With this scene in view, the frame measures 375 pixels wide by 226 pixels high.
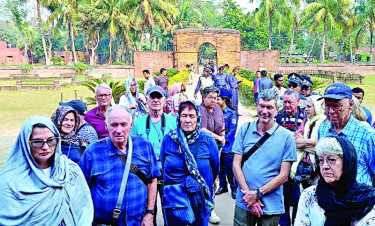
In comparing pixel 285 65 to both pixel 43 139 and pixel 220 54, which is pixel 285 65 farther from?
pixel 43 139

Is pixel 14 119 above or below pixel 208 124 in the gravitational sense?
below

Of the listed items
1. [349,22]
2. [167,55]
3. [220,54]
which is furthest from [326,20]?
[167,55]

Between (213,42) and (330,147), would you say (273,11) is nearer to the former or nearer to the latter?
(213,42)

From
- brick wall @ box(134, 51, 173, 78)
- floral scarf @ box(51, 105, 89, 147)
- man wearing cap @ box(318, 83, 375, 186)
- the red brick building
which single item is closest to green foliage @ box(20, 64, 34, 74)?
brick wall @ box(134, 51, 173, 78)

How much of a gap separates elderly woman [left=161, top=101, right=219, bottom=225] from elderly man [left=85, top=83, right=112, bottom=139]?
58.3 inches

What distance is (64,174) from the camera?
2.34m

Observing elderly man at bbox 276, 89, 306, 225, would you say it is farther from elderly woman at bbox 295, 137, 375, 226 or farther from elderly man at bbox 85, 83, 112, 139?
elderly man at bbox 85, 83, 112, 139

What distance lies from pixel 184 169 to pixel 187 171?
32 mm

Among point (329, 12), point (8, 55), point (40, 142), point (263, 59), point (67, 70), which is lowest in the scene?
point (40, 142)

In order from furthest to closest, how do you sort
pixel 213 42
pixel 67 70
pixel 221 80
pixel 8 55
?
1. pixel 8 55
2. pixel 67 70
3. pixel 213 42
4. pixel 221 80

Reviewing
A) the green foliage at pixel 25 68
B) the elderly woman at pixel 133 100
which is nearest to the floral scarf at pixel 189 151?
the elderly woman at pixel 133 100

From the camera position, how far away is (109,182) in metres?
2.62

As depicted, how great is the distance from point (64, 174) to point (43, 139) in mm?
287

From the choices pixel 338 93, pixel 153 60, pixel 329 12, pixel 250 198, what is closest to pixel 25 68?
pixel 153 60
